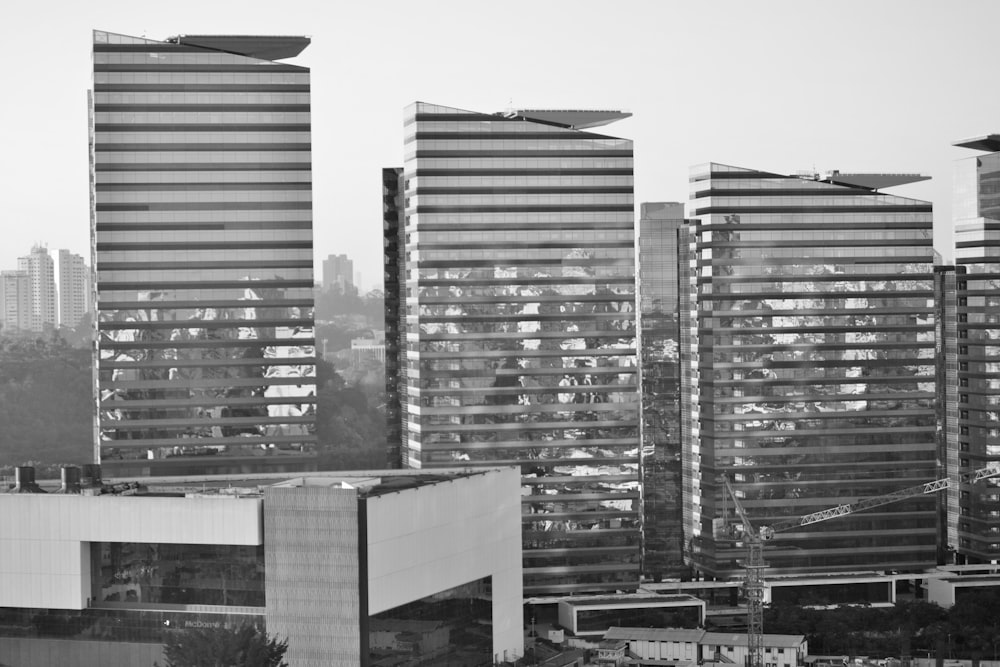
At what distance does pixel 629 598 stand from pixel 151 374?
38.2m

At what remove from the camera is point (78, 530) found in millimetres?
A: 69000

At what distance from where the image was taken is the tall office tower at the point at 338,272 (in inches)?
6673

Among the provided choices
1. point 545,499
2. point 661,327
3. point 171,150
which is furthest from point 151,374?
point 661,327

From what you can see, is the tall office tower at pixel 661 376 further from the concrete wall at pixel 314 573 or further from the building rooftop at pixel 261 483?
the concrete wall at pixel 314 573

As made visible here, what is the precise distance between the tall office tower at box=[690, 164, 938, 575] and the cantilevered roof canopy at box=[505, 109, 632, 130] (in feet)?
28.8

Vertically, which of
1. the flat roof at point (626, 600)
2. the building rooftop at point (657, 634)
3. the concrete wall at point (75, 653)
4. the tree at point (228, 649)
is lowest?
the building rooftop at point (657, 634)

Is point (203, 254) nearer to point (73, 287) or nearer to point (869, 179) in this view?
point (869, 179)

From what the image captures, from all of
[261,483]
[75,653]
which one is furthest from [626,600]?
[75,653]

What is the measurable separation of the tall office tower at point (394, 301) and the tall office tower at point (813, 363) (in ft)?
77.2

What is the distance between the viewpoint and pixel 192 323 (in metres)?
103

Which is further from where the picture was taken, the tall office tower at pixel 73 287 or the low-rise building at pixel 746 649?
the tall office tower at pixel 73 287

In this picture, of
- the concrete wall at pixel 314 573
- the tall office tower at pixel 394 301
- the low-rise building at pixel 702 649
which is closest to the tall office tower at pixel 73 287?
the tall office tower at pixel 394 301

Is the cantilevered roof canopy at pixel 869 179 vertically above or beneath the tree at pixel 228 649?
above

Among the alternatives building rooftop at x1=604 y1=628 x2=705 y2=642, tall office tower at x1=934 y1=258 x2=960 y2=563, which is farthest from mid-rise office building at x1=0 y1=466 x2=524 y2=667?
tall office tower at x1=934 y1=258 x2=960 y2=563
